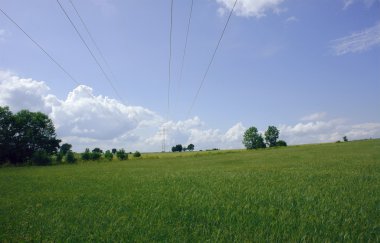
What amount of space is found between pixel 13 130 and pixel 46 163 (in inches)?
508

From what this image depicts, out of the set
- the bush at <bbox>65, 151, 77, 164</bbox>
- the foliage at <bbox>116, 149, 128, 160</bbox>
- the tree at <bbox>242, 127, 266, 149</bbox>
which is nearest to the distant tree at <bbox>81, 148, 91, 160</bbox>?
the bush at <bbox>65, 151, 77, 164</bbox>

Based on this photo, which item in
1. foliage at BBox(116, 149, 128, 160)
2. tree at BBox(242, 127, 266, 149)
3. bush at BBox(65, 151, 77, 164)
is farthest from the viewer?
tree at BBox(242, 127, 266, 149)

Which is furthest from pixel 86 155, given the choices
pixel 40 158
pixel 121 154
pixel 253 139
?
pixel 253 139

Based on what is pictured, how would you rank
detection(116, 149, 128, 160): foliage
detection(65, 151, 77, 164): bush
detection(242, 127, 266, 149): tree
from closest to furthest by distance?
1. detection(65, 151, 77, 164): bush
2. detection(116, 149, 128, 160): foliage
3. detection(242, 127, 266, 149): tree

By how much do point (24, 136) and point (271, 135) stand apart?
108178 mm

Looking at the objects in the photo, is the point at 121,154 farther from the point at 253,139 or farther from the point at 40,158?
the point at 253,139

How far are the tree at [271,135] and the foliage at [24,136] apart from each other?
319ft

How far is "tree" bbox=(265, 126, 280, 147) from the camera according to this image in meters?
144

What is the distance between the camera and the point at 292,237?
6090mm

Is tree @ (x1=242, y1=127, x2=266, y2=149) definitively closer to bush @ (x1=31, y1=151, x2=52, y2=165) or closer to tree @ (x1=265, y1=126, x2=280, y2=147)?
tree @ (x1=265, y1=126, x2=280, y2=147)

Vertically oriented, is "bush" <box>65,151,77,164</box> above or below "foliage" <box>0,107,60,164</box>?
below

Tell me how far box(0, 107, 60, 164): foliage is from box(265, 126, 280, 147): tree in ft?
319

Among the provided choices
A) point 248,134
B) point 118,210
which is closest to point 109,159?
point 248,134

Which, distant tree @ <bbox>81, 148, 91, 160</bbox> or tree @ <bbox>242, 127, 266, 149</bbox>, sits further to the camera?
tree @ <bbox>242, 127, 266, 149</bbox>
